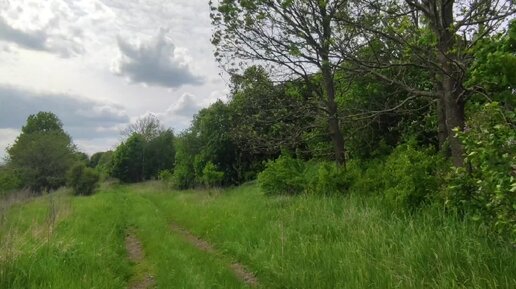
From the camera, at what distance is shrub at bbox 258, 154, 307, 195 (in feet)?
52.4

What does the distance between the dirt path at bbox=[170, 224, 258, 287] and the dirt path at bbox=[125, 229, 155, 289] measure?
141cm

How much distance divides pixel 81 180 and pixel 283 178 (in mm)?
→ 34877

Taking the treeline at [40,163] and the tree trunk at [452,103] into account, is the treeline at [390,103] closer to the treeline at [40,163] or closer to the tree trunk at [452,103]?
the tree trunk at [452,103]

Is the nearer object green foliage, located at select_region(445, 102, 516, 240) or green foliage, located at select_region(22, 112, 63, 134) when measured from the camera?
green foliage, located at select_region(445, 102, 516, 240)

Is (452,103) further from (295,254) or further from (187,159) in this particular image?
(187,159)

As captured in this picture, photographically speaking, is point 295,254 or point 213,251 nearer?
point 295,254

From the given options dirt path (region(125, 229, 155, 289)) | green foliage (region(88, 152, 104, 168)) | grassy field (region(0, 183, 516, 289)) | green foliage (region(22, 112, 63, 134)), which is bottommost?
dirt path (region(125, 229, 155, 289))

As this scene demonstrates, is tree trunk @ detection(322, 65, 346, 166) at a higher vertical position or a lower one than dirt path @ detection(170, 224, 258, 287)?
higher

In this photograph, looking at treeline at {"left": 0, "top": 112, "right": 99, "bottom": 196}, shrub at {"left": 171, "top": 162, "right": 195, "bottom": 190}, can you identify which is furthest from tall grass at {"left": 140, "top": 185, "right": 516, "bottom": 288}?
treeline at {"left": 0, "top": 112, "right": 99, "bottom": 196}

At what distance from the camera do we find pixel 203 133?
1391 inches

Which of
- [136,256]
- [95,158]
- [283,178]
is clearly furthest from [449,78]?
[95,158]

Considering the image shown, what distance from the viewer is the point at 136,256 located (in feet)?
35.3

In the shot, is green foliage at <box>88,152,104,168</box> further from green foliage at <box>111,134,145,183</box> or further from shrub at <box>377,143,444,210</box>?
shrub at <box>377,143,444,210</box>

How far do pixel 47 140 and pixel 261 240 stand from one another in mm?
57307
